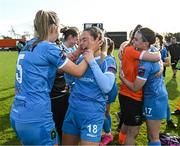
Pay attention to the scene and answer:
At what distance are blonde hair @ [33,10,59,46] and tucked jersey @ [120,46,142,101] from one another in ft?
4.88

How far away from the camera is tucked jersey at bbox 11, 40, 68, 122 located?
3475 mm

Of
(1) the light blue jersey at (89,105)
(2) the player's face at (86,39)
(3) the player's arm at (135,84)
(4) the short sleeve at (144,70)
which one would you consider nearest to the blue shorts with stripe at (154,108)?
(3) the player's arm at (135,84)

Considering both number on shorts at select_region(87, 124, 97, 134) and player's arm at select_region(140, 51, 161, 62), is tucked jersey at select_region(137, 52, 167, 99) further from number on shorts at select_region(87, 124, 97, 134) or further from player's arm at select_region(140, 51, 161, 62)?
number on shorts at select_region(87, 124, 97, 134)

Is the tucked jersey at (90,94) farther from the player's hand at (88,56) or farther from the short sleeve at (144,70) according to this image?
the short sleeve at (144,70)

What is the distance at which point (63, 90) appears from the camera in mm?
5496

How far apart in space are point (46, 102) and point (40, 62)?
0.39m

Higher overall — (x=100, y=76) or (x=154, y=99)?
(x=100, y=76)

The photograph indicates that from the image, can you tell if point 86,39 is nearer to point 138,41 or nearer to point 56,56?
point 56,56

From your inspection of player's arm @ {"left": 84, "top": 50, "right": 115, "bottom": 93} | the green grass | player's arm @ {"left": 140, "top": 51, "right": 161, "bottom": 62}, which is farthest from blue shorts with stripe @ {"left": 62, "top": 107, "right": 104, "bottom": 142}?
the green grass

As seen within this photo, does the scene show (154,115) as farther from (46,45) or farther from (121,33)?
(121,33)

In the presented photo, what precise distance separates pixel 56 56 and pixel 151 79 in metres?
1.78

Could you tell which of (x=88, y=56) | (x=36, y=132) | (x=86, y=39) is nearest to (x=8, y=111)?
(x=86, y=39)

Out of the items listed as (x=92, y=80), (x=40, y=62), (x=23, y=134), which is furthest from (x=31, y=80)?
(x=92, y=80)

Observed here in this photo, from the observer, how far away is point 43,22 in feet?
11.6
